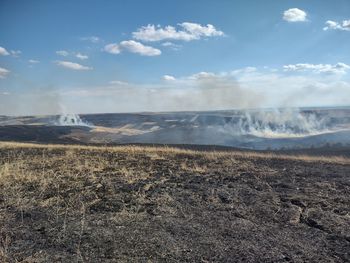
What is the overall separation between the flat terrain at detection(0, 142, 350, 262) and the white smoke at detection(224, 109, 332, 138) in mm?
49417

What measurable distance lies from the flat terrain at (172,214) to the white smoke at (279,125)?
49.4 metres

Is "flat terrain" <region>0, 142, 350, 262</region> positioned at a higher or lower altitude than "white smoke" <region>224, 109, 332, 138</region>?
lower

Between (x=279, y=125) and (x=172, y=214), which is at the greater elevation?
(x=279, y=125)

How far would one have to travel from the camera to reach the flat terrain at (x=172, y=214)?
5.06 meters

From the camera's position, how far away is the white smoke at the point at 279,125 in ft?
204

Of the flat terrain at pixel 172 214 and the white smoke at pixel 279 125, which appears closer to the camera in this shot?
the flat terrain at pixel 172 214

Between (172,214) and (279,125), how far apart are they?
64.2m

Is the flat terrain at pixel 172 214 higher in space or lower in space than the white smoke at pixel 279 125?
lower

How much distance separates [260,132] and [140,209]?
55831 mm

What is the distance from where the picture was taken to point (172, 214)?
6.75 metres

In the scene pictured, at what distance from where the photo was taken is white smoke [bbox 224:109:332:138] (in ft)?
204

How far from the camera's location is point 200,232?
18.9ft

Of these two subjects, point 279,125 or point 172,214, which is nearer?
point 172,214

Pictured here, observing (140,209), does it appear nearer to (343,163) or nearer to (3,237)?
(3,237)
